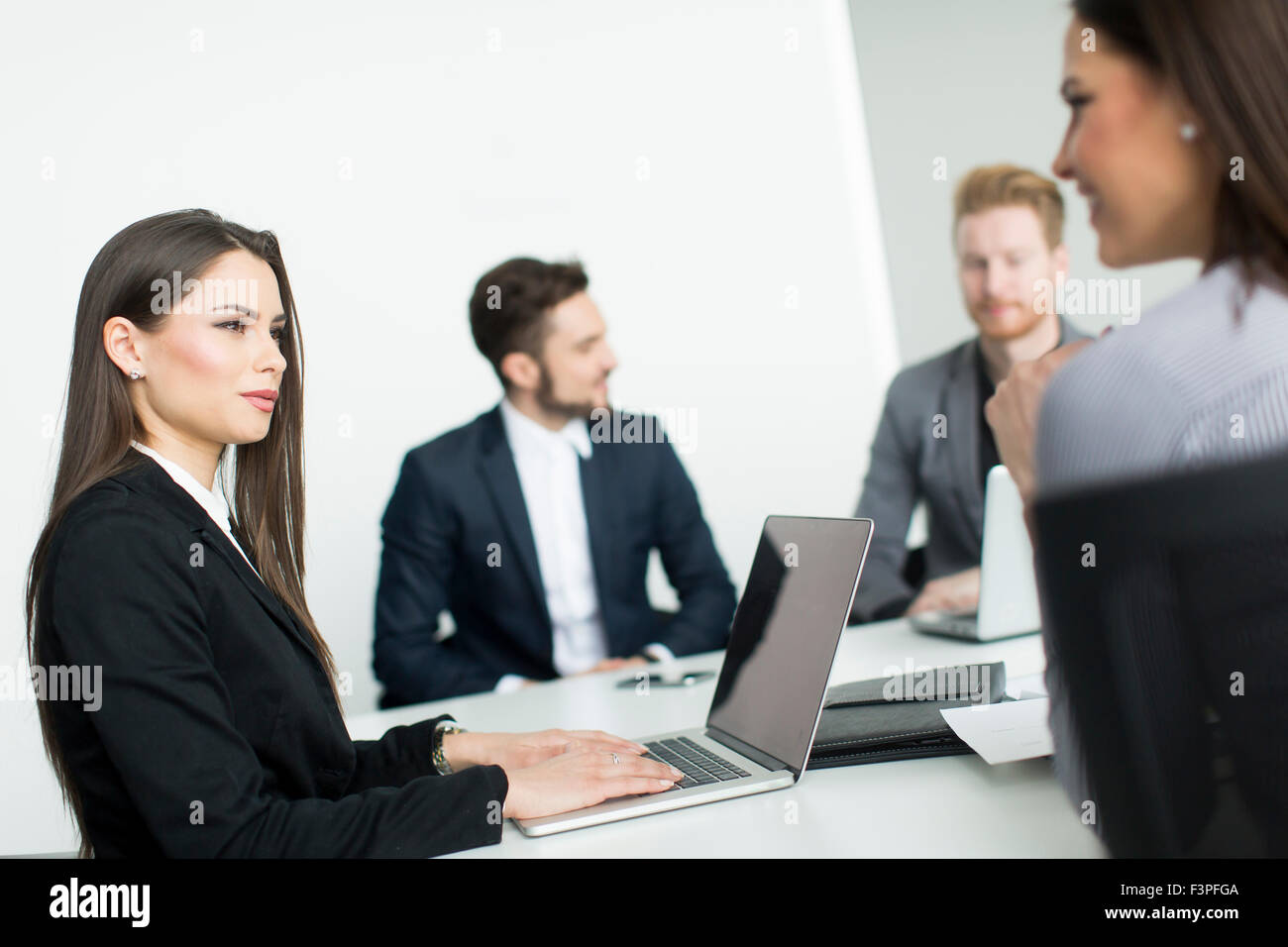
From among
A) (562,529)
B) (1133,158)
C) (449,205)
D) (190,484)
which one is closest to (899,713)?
(1133,158)

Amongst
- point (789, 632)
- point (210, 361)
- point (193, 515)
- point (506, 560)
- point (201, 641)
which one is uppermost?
point (210, 361)

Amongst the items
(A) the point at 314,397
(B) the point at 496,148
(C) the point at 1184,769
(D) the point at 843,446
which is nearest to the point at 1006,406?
(C) the point at 1184,769

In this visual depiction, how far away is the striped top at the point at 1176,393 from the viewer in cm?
86

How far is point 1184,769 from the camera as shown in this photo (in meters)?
0.91

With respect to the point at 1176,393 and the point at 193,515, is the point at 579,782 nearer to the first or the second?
the point at 193,515

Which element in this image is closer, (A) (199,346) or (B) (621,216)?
(A) (199,346)

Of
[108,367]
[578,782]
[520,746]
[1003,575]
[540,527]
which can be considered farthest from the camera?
[540,527]

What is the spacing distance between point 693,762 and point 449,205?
3.34m

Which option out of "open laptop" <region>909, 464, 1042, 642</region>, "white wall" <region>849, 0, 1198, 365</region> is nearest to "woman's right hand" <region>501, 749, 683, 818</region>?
"open laptop" <region>909, 464, 1042, 642</region>

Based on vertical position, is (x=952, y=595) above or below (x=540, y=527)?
below

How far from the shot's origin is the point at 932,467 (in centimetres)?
329

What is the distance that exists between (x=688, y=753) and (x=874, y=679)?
384 mm
